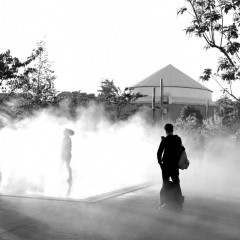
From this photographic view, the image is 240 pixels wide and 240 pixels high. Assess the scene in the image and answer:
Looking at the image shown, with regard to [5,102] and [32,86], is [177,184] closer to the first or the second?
[5,102]

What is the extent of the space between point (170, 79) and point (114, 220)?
397 ft

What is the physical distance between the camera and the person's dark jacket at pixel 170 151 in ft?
32.1

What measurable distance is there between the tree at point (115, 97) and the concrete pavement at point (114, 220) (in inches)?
1511

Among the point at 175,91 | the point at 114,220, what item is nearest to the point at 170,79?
the point at 175,91

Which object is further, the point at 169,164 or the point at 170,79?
the point at 170,79

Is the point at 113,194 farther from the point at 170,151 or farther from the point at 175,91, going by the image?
the point at 175,91

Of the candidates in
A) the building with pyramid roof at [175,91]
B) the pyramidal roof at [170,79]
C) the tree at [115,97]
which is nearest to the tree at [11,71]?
the tree at [115,97]

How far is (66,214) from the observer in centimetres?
904

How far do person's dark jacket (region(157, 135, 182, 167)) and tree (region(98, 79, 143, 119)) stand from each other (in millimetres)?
39256

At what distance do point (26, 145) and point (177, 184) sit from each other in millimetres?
10060

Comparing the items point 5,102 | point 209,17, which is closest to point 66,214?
point 209,17

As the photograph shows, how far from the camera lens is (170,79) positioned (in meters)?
129

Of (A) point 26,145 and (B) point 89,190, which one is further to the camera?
(A) point 26,145

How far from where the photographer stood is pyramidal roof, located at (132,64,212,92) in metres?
125
